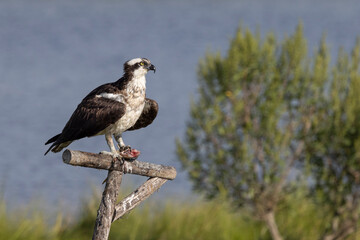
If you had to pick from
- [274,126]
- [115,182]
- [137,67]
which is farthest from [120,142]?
[274,126]

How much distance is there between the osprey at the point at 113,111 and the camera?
7.73 metres

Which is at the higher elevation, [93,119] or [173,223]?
[173,223]

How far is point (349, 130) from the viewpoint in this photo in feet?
42.5

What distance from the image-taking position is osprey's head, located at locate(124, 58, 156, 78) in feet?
26.7

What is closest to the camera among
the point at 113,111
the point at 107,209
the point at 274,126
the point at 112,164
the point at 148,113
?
the point at 107,209

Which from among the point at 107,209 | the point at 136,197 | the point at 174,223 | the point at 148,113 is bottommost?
the point at 107,209

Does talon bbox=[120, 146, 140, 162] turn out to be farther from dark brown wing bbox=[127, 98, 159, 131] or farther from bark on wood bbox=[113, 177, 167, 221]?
dark brown wing bbox=[127, 98, 159, 131]

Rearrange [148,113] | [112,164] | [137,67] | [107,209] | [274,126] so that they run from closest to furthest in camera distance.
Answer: [107,209] → [112,164] → [137,67] → [148,113] → [274,126]

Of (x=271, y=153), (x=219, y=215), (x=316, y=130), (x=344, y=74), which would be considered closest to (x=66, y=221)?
(x=219, y=215)

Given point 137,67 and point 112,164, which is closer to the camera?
point 112,164

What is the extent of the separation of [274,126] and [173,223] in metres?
3.19

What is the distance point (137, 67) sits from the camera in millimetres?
8195

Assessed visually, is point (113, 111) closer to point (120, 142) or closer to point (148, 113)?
point (120, 142)

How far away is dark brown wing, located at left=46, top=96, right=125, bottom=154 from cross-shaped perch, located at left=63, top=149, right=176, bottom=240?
462 mm
